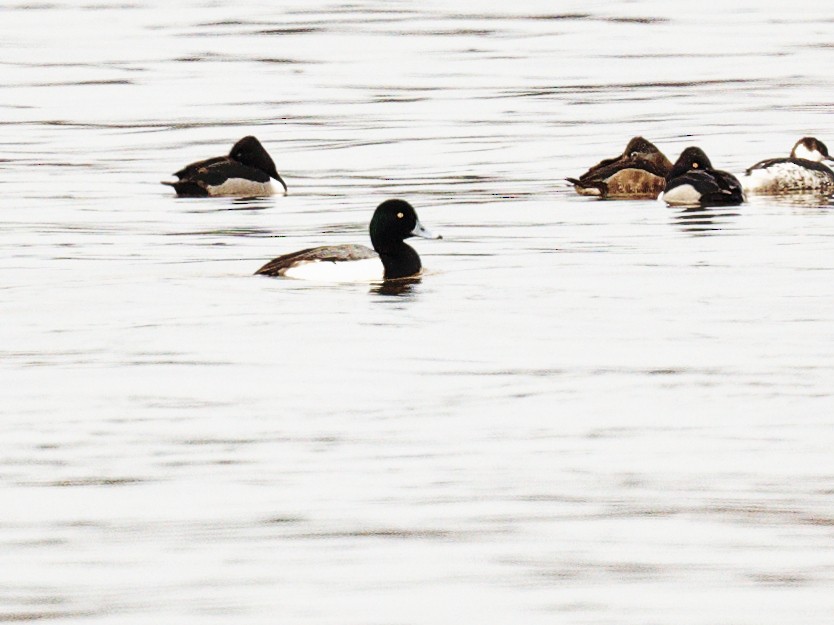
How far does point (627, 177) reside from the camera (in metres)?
22.6

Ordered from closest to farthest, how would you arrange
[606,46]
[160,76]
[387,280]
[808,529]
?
[808,529], [387,280], [160,76], [606,46]

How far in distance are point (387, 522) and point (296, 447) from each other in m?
1.53

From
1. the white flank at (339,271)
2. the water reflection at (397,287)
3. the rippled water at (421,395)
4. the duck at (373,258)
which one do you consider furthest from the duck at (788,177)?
the white flank at (339,271)

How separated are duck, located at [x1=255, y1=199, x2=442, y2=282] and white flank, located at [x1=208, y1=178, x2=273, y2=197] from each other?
6.51 metres

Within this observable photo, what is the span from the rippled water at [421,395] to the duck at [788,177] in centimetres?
55

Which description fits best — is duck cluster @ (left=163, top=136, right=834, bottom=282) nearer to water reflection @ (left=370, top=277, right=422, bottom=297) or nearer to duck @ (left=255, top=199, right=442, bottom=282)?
duck @ (left=255, top=199, right=442, bottom=282)

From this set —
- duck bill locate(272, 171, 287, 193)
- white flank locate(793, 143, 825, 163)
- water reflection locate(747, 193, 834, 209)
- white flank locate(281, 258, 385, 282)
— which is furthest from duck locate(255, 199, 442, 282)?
white flank locate(793, 143, 825, 163)

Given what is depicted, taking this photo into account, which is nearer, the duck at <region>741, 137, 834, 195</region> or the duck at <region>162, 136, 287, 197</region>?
the duck at <region>741, 137, 834, 195</region>

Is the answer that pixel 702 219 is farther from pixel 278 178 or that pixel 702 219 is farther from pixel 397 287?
pixel 278 178

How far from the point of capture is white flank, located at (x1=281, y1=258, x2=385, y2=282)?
15891mm

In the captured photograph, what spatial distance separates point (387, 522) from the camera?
872cm

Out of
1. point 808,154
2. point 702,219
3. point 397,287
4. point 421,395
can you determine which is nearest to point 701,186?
point 702,219

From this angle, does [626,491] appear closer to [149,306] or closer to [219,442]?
[219,442]

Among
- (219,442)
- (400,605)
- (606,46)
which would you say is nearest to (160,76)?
(606,46)
